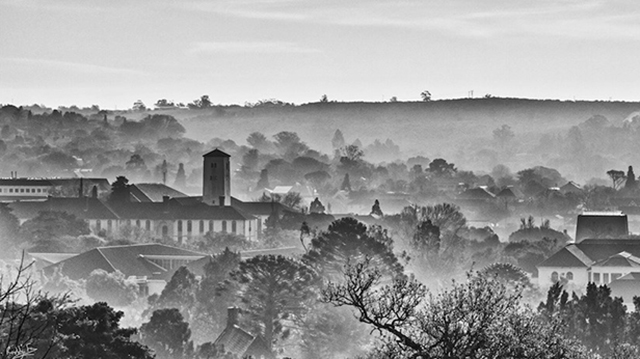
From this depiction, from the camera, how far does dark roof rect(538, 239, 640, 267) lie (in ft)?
376

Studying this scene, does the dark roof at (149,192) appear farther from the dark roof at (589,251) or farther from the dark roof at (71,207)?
the dark roof at (589,251)

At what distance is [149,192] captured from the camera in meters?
184

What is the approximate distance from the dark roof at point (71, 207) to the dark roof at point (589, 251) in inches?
1831

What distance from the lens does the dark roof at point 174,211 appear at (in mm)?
154250

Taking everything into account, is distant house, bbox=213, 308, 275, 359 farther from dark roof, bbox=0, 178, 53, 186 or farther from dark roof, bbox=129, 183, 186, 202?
dark roof, bbox=0, 178, 53, 186

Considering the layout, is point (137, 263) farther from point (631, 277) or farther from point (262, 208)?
point (262, 208)

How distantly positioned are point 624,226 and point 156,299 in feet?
170

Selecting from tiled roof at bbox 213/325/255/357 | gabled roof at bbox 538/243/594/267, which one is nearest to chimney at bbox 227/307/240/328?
tiled roof at bbox 213/325/255/357

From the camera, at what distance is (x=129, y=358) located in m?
48.7

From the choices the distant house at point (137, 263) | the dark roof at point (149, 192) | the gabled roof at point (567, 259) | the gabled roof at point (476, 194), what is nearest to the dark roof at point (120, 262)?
the distant house at point (137, 263)

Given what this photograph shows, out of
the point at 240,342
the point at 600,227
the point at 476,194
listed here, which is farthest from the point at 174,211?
the point at 240,342

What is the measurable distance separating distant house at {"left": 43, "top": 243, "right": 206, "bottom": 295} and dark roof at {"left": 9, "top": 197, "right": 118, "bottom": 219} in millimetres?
28056

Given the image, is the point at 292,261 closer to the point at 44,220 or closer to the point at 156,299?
the point at 156,299

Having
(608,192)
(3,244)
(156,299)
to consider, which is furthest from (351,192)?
(156,299)
